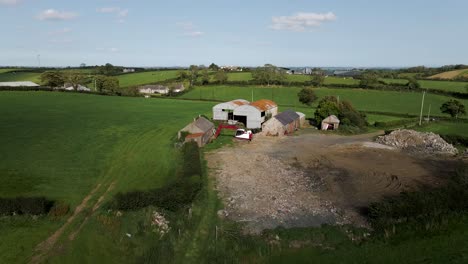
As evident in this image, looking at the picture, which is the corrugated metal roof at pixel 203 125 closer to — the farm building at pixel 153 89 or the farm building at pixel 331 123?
the farm building at pixel 331 123

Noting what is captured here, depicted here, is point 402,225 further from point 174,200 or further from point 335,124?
point 335,124

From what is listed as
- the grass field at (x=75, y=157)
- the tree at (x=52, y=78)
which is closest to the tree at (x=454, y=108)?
the grass field at (x=75, y=157)

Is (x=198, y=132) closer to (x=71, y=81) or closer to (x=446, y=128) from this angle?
(x=446, y=128)

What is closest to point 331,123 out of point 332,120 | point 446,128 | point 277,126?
point 332,120

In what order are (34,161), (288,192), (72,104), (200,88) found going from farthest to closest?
(200,88)
(72,104)
(34,161)
(288,192)

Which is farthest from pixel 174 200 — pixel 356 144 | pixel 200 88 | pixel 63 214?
pixel 200 88
